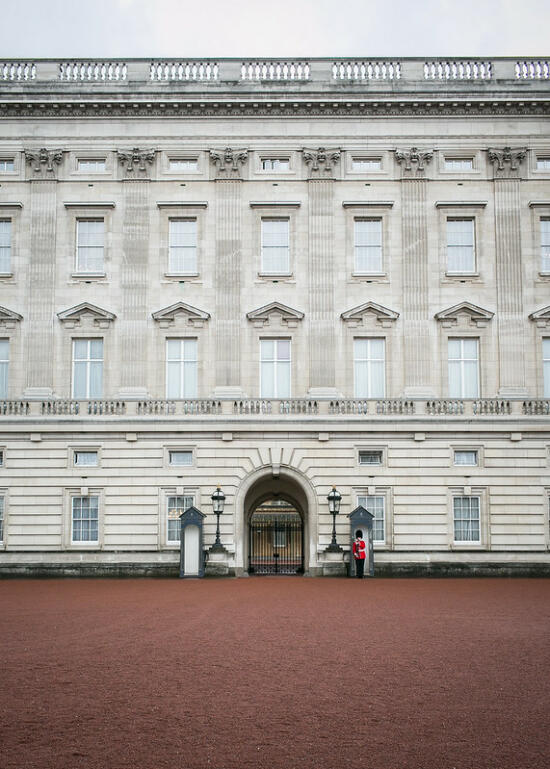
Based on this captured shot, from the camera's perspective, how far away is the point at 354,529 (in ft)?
121

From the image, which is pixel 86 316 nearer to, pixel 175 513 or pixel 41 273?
pixel 41 273

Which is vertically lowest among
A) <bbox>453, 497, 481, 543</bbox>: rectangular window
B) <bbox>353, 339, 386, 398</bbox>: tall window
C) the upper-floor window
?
<bbox>453, 497, 481, 543</bbox>: rectangular window

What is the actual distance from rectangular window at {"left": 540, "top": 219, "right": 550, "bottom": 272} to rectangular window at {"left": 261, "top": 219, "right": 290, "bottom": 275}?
33.8 ft

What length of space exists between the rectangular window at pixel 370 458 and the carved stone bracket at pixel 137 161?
47.0ft

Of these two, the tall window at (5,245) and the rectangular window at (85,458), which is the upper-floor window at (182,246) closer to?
the tall window at (5,245)

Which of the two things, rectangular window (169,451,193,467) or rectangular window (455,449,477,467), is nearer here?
rectangular window (169,451,193,467)

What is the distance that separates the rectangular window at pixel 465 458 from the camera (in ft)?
126

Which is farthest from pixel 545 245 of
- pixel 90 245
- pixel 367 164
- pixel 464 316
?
pixel 90 245

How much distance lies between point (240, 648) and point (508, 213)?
27643mm

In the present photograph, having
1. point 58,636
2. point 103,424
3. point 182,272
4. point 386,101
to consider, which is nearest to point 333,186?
point 386,101

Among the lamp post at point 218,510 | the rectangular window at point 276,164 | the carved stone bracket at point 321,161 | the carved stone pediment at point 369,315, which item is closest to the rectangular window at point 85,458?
the lamp post at point 218,510

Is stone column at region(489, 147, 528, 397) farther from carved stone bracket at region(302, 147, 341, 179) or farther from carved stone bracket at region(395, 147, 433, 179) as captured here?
carved stone bracket at region(302, 147, 341, 179)

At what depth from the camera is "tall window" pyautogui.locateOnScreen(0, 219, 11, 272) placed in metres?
39.8

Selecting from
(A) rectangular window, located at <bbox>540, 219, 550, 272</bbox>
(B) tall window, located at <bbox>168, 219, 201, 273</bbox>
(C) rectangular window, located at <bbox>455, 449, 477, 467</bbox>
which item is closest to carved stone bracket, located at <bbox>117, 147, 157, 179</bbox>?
(B) tall window, located at <bbox>168, 219, 201, 273</bbox>
